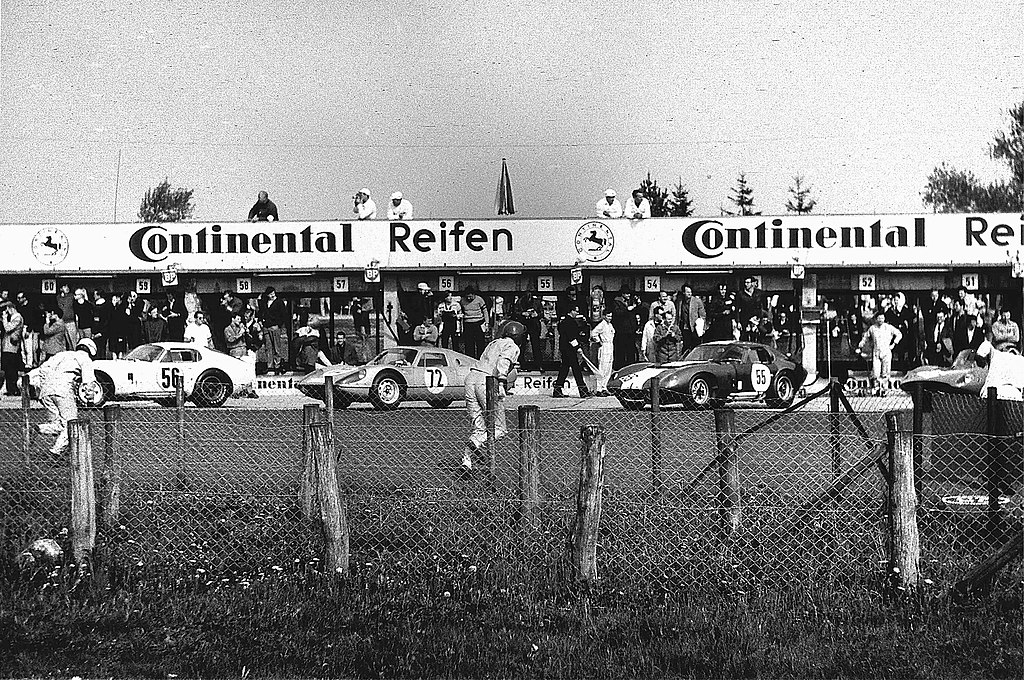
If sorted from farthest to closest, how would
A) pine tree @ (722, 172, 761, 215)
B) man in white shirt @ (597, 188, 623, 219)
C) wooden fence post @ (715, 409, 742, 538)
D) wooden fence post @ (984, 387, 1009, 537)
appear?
1. pine tree @ (722, 172, 761, 215)
2. man in white shirt @ (597, 188, 623, 219)
3. wooden fence post @ (715, 409, 742, 538)
4. wooden fence post @ (984, 387, 1009, 537)

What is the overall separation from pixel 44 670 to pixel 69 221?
11.3 meters

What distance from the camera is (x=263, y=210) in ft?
45.2

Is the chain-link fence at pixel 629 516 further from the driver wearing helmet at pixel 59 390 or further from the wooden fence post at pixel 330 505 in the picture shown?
the driver wearing helmet at pixel 59 390

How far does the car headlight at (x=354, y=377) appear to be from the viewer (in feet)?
44.5

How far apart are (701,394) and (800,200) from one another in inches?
117

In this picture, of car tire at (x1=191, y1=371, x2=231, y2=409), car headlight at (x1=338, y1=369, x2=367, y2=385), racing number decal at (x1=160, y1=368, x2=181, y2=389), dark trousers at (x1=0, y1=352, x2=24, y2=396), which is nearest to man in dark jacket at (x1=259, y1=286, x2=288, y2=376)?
car tire at (x1=191, y1=371, x2=231, y2=409)

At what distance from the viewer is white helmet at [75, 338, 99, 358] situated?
14367mm

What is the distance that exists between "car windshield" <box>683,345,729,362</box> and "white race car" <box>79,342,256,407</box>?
613 centimetres

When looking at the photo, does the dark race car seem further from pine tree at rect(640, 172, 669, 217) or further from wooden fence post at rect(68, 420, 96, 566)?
A: wooden fence post at rect(68, 420, 96, 566)

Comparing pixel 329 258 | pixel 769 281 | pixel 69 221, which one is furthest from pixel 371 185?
pixel 769 281

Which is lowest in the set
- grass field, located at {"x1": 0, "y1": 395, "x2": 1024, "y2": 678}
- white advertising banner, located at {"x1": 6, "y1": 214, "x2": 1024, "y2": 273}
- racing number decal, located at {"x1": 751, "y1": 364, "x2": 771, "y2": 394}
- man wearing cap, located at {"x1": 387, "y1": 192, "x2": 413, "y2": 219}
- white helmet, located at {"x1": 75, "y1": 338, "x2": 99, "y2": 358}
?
grass field, located at {"x1": 0, "y1": 395, "x2": 1024, "y2": 678}

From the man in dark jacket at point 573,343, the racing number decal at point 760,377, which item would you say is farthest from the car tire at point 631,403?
the racing number decal at point 760,377

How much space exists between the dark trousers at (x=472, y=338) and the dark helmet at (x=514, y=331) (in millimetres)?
288

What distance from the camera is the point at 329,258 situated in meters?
14.0
